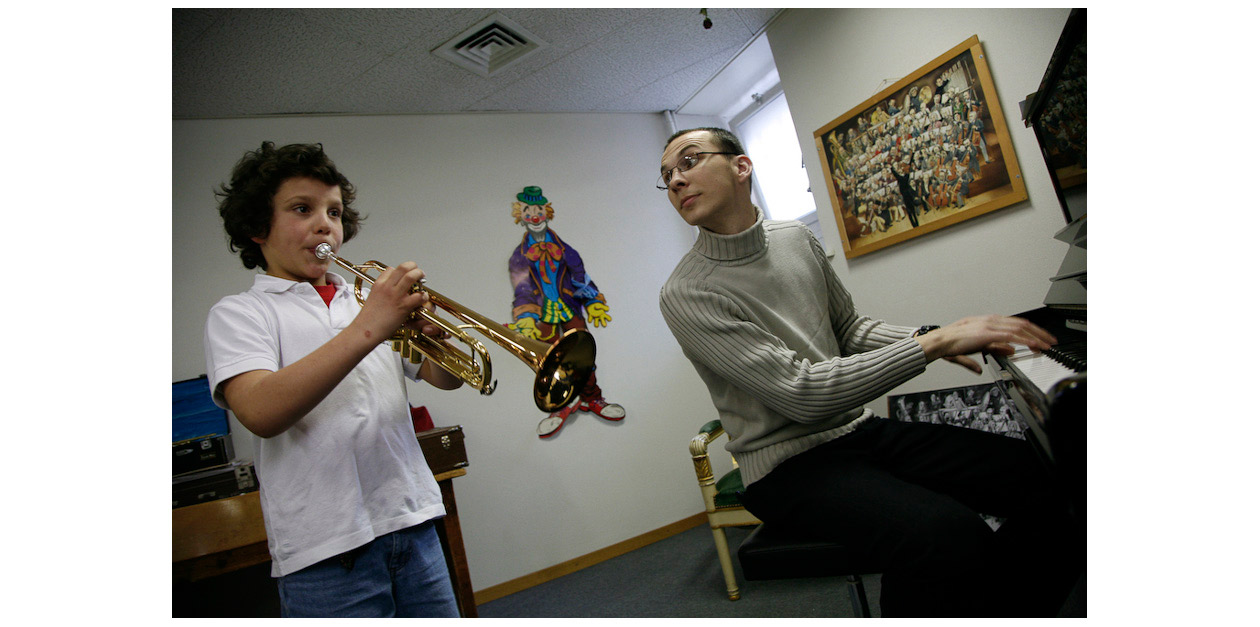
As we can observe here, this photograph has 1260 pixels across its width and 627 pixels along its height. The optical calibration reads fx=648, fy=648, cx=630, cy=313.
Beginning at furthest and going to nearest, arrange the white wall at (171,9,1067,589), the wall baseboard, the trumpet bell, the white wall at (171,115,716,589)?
the wall baseboard < the white wall at (171,115,716,589) < the white wall at (171,9,1067,589) < the trumpet bell

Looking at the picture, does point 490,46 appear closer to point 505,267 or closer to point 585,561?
point 505,267

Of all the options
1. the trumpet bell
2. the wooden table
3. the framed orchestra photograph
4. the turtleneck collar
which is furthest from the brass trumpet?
the framed orchestra photograph

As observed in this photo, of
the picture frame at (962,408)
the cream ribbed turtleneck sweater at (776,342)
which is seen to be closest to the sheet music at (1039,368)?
the cream ribbed turtleneck sweater at (776,342)

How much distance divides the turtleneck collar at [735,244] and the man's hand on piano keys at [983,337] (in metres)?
0.49

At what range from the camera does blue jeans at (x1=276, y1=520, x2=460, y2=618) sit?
46.9 inches

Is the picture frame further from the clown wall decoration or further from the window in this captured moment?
the clown wall decoration

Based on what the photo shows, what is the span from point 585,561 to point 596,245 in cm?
201

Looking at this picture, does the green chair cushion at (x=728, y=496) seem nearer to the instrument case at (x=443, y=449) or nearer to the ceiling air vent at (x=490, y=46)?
the instrument case at (x=443, y=449)

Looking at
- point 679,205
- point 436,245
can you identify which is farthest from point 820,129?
point 436,245

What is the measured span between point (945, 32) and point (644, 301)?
7.79 feet

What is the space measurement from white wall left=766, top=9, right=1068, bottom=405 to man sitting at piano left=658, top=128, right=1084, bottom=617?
4.43ft

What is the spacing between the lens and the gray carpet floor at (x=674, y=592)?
2.53 meters

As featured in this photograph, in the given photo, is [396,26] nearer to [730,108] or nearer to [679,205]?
[679,205]

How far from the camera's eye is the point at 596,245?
4359 millimetres
